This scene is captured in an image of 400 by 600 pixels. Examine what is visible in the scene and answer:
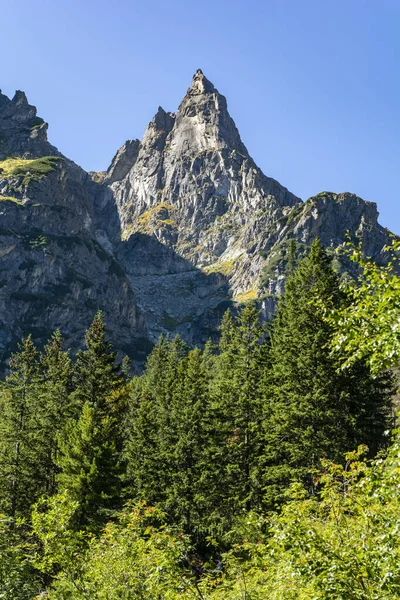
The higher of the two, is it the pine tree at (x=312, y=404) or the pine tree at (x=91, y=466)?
the pine tree at (x=312, y=404)

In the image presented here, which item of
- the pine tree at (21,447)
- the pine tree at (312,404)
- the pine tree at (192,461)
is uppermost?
the pine tree at (312,404)

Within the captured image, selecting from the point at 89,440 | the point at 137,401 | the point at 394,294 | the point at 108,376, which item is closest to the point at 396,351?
the point at 394,294

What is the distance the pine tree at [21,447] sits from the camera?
3500cm

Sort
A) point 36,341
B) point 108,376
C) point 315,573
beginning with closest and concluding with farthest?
point 315,573 < point 108,376 < point 36,341

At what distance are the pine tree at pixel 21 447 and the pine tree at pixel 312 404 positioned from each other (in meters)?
18.0

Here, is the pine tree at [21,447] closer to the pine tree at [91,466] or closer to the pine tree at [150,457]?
the pine tree at [91,466]

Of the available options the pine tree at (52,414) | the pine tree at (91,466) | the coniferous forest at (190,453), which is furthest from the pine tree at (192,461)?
the pine tree at (52,414)

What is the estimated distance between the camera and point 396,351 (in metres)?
7.27

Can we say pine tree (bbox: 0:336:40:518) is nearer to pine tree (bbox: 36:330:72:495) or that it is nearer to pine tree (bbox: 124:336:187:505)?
pine tree (bbox: 36:330:72:495)

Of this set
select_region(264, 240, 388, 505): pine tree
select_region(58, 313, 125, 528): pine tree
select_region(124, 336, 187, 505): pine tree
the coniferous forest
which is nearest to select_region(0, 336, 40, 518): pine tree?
the coniferous forest

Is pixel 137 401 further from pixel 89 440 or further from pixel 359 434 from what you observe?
pixel 359 434

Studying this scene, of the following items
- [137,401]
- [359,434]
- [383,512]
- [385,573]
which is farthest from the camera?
[137,401]

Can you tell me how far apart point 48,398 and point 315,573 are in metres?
34.0

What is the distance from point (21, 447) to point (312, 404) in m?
23.0
